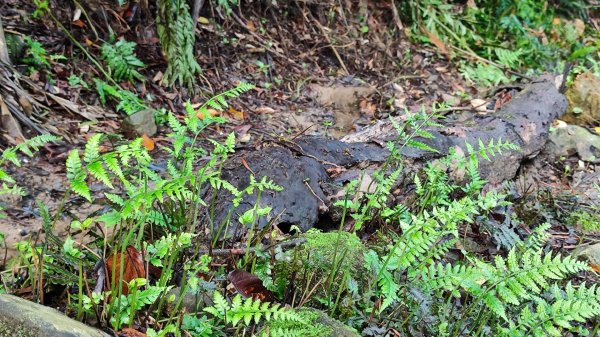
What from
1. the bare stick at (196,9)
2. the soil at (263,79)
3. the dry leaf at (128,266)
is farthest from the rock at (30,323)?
the bare stick at (196,9)

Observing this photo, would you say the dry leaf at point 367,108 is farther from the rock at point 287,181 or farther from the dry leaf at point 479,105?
the rock at point 287,181

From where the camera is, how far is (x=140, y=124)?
497cm

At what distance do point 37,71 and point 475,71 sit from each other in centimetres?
585

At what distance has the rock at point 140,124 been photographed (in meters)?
4.93

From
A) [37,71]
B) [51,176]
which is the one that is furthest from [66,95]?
[51,176]

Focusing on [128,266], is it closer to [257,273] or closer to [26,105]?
[257,273]

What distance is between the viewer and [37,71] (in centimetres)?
510

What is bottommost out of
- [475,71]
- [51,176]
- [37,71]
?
[475,71]

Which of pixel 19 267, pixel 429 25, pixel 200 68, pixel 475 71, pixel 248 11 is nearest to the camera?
pixel 19 267

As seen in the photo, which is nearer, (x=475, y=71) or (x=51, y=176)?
(x=51, y=176)

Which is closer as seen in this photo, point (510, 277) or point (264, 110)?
point (510, 277)

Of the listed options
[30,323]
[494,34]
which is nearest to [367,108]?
[494,34]

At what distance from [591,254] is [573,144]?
262 centimetres

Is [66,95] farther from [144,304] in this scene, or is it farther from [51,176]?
→ [144,304]
